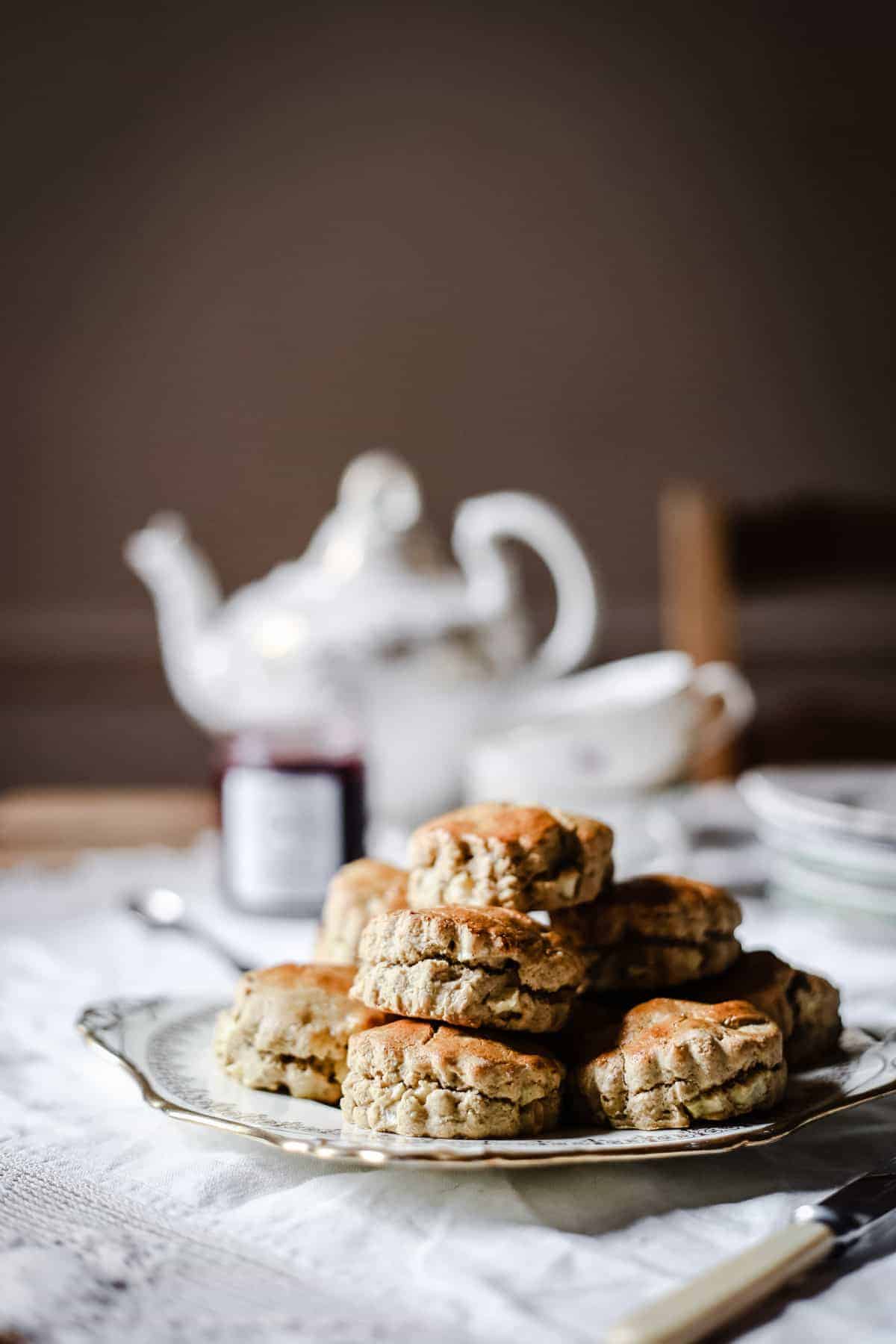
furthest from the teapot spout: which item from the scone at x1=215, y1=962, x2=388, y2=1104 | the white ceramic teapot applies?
the scone at x1=215, y1=962, x2=388, y2=1104

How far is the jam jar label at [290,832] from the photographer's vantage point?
4.00 ft

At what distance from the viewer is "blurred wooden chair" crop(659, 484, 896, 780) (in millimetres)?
2004

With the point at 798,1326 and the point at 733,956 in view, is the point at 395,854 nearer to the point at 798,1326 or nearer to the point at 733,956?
the point at 733,956

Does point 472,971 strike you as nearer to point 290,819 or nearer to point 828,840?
point 828,840

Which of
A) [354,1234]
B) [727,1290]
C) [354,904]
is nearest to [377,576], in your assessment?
[354,904]

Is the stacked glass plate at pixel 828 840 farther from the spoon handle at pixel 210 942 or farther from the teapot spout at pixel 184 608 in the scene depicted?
the teapot spout at pixel 184 608

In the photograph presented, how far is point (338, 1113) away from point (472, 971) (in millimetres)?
102

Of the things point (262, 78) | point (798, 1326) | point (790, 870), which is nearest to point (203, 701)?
point (790, 870)

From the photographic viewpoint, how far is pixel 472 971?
0.62m

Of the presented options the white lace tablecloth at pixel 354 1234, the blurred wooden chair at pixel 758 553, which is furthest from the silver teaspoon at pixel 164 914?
the blurred wooden chair at pixel 758 553

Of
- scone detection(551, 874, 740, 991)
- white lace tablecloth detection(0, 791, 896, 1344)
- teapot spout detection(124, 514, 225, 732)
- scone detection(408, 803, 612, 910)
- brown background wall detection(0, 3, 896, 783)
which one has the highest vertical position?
brown background wall detection(0, 3, 896, 783)

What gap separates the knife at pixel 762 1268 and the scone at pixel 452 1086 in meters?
0.12

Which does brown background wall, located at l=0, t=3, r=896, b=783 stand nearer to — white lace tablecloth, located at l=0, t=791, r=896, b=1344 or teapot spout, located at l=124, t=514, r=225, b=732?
teapot spout, located at l=124, t=514, r=225, b=732

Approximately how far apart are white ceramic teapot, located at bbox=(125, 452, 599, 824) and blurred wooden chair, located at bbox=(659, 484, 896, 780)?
0.36 m
